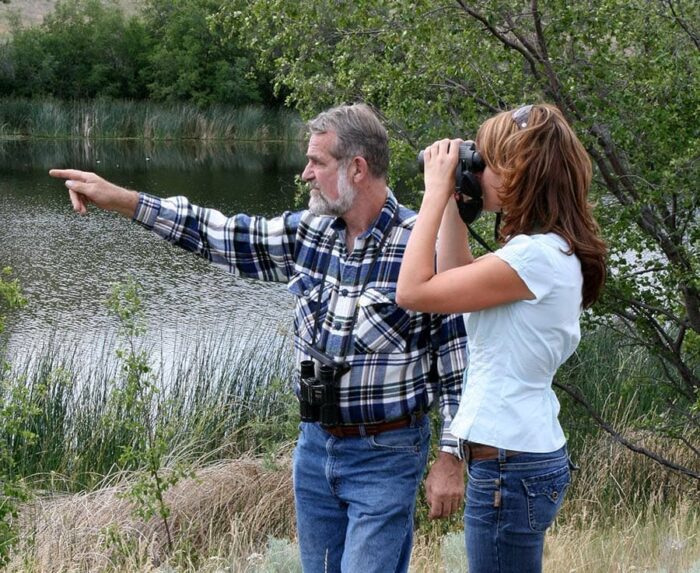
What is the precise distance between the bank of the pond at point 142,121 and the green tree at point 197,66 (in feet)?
2.16

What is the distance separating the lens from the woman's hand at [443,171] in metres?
2.26

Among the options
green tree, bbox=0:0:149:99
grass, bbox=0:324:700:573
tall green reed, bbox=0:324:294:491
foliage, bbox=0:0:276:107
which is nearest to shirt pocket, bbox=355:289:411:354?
grass, bbox=0:324:700:573

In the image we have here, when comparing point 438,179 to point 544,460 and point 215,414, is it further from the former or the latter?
point 215,414

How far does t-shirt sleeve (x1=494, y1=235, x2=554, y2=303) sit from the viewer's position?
2119 millimetres

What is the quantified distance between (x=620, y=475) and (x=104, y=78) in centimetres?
3542

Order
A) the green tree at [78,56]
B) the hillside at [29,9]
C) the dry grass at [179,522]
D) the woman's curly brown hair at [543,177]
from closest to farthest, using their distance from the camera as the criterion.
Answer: the woman's curly brown hair at [543,177] → the dry grass at [179,522] → the green tree at [78,56] → the hillside at [29,9]

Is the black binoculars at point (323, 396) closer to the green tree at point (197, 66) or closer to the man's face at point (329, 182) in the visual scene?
the man's face at point (329, 182)

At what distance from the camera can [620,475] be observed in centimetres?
595

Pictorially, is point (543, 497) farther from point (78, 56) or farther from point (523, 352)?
point (78, 56)

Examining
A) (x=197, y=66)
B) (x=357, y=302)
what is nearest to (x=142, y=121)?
(x=197, y=66)

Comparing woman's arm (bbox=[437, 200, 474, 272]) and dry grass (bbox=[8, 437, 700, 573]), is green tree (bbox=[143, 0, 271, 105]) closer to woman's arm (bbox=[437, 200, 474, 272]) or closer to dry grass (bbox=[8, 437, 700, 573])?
dry grass (bbox=[8, 437, 700, 573])

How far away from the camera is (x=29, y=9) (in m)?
49.4

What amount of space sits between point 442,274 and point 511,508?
0.49 metres

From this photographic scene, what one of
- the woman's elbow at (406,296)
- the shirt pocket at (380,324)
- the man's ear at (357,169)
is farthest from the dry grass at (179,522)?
the woman's elbow at (406,296)
